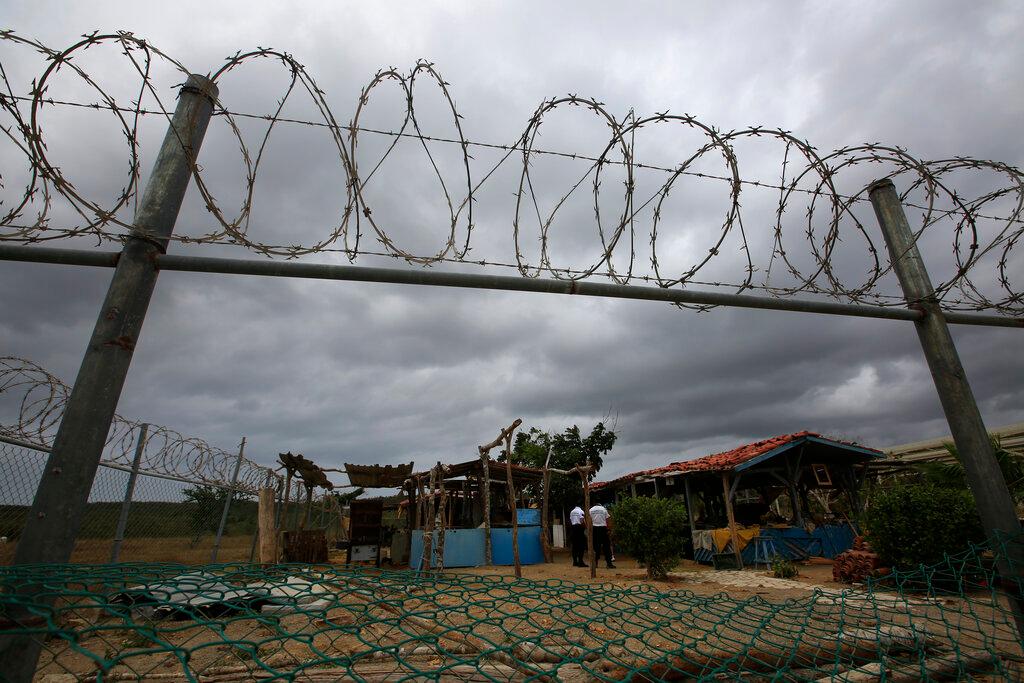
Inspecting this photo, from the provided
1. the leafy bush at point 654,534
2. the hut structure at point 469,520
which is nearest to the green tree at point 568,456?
the hut structure at point 469,520

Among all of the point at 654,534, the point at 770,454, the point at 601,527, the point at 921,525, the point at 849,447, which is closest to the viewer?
the point at 921,525

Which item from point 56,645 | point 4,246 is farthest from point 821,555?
point 4,246

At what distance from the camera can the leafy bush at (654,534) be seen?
1083cm

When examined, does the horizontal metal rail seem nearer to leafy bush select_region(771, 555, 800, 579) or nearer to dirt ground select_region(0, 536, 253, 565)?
dirt ground select_region(0, 536, 253, 565)

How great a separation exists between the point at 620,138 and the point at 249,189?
7.64ft

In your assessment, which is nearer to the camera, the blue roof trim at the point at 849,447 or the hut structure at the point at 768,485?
the hut structure at the point at 768,485

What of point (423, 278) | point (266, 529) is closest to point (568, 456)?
point (266, 529)

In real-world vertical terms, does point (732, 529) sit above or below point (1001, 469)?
below

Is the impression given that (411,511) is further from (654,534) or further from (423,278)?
(423,278)

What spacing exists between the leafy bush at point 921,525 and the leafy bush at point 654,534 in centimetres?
350

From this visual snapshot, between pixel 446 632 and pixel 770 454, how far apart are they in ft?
44.1

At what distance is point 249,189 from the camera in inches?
118

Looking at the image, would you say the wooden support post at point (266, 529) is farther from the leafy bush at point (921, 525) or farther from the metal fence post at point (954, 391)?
the leafy bush at point (921, 525)

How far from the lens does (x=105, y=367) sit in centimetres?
235
